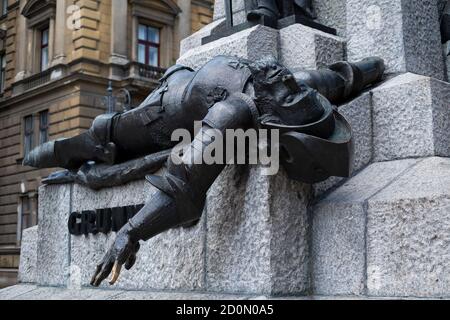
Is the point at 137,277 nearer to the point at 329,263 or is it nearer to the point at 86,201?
the point at 86,201

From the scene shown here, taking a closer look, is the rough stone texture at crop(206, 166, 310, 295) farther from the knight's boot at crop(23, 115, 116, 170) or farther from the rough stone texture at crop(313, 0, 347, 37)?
the rough stone texture at crop(313, 0, 347, 37)

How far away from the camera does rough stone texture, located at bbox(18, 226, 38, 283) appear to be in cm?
514

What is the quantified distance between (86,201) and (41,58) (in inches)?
952

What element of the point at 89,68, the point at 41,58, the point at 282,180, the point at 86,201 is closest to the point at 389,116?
the point at 282,180

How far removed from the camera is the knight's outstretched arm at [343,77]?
359 centimetres

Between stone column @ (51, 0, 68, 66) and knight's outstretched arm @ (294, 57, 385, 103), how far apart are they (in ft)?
72.4

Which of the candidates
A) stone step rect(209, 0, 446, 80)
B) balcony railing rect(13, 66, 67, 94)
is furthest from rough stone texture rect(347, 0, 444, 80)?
balcony railing rect(13, 66, 67, 94)

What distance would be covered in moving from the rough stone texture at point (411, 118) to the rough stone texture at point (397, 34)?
34 cm

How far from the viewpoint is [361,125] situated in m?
3.76

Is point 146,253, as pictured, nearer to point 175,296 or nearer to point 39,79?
point 175,296

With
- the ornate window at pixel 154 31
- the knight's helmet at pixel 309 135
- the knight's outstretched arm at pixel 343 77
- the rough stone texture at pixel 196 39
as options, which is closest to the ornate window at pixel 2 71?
the ornate window at pixel 154 31

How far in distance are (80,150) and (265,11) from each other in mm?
1478

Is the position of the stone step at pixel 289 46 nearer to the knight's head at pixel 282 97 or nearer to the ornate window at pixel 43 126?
the knight's head at pixel 282 97

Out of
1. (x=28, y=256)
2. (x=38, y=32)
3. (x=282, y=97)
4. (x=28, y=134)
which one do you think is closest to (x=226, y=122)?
(x=282, y=97)
